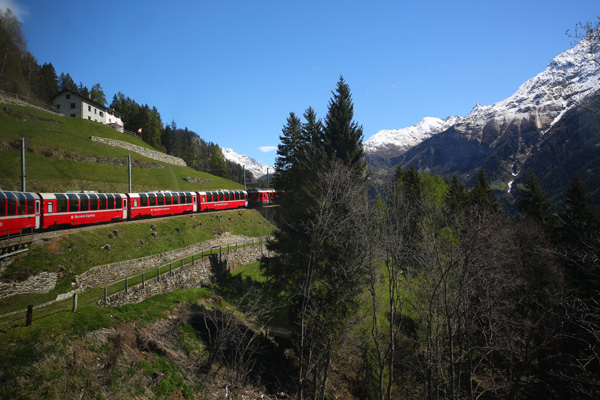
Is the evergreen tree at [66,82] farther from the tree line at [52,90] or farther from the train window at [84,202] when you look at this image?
the train window at [84,202]

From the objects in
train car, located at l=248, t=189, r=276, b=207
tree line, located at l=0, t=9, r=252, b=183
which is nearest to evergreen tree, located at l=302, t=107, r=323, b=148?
train car, located at l=248, t=189, r=276, b=207

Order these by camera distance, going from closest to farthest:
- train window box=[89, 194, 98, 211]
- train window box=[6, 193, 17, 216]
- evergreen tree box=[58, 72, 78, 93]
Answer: train window box=[6, 193, 17, 216] → train window box=[89, 194, 98, 211] → evergreen tree box=[58, 72, 78, 93]

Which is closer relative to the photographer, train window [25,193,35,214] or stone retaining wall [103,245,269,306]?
stone retaining wall [103,245,269,306]

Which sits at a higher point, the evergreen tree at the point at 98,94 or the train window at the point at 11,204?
the evergreen tree at the point at 98,94

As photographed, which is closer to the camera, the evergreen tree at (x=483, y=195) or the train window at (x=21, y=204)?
the train window at (x=21, y=204)

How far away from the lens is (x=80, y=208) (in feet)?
79.4

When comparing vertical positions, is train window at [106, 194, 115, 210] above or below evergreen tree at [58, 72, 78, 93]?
below

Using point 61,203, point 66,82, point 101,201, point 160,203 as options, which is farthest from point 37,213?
point 66,82

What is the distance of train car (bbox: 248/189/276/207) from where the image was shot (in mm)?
50900

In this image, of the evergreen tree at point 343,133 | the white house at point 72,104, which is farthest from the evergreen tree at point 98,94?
the evergreen tree at point 343,133

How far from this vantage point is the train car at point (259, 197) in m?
50.9

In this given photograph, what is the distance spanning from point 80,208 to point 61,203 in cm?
151

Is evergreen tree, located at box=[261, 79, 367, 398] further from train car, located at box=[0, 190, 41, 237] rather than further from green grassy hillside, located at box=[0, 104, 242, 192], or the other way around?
green grassy hillside, located at box=[0, 104, 242, 192]

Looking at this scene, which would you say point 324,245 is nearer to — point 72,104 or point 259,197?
point 259,197
